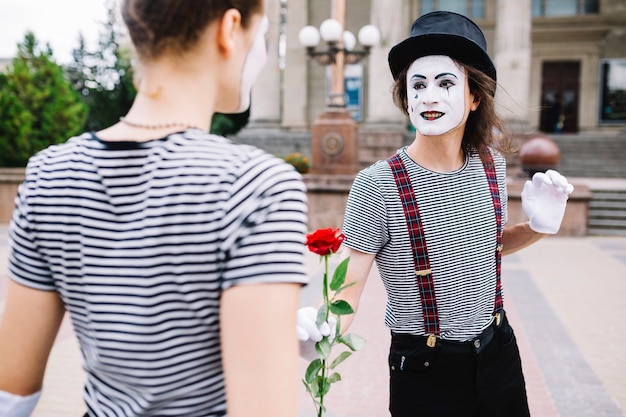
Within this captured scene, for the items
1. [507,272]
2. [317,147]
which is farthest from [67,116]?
[507,272]

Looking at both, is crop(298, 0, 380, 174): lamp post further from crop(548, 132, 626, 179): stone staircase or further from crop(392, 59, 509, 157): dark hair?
crop(392, 59, 509, 157): dark hair

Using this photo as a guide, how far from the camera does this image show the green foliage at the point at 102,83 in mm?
21234

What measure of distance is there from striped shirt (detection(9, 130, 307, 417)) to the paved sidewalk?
3.23 m

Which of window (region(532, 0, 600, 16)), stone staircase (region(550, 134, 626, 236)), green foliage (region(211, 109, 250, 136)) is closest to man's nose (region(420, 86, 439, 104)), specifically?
stone staircase (region(550, 134, 626, 236))

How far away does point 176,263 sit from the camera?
94 centimetres

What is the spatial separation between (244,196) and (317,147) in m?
11.9

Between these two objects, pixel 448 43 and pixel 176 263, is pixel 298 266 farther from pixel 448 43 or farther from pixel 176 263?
pixel 448 43

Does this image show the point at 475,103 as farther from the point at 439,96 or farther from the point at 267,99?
the point at 267,99

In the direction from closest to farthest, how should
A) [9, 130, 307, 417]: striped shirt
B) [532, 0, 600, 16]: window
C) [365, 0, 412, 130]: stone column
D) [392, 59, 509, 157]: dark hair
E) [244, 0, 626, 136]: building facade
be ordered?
[9, 130, 307, 417]: striped shirt < [392, 59, 509, 157]: dark hair < [365, 0, 412, 130]: stone column < [244, 0, 626, 136]: building facade < [532, 0, 600, 16]: window

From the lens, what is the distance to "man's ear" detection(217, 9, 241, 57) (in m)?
1.01

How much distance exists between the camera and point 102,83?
26.7m

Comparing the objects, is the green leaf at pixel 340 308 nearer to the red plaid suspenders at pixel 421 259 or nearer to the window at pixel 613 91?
the red plaid suspenders at pixel 421 259

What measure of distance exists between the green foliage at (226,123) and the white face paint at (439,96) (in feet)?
76.6

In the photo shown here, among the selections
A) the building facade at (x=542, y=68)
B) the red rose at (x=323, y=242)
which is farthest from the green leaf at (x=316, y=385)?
the building facade at (x=542, y=68)
